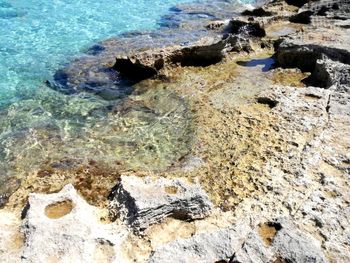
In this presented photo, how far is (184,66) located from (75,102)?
3.57 m

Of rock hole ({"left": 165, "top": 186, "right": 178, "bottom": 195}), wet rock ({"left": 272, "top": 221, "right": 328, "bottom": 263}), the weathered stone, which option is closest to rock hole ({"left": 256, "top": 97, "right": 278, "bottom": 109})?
rock hole ({"left": 165, "top": 186, "right": 178, "bottom": 195})

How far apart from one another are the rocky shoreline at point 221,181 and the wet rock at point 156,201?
0.06 feet

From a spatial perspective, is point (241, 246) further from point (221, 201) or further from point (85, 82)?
point (85, 82)

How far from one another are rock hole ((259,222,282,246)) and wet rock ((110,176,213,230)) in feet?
3.11

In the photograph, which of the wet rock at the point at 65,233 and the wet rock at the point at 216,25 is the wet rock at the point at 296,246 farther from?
the wet rock at the point at 216,25

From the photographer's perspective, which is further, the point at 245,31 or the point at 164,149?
the point at 245,31

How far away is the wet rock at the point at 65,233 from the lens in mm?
5578

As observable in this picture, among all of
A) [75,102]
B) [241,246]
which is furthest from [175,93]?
[241,246]

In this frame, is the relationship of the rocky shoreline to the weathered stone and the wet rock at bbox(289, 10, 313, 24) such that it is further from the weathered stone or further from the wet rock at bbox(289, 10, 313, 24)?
the wet rock at bbox(289, 10, 313, 24)

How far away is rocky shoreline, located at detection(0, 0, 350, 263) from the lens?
5.75 m

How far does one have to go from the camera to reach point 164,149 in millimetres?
8680

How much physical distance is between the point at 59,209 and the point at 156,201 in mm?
1487

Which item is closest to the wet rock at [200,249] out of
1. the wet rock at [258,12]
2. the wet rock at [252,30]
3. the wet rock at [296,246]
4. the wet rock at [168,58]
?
the wet rock at [296,246]

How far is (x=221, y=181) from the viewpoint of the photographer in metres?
7.50
